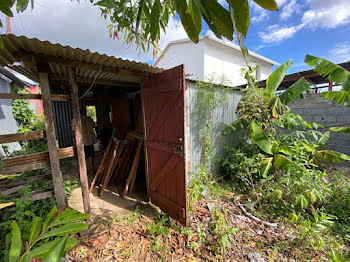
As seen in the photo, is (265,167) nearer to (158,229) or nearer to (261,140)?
(261,140)

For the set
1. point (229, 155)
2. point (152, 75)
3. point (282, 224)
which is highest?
point (152, 75)

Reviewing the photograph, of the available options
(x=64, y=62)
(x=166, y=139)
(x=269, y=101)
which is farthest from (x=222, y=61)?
(x=64, y=62)

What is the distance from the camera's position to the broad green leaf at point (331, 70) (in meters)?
3.31

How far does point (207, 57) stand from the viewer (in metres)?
8.69

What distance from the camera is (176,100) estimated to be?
2.54m

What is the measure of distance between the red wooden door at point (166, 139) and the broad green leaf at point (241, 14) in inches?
70.1

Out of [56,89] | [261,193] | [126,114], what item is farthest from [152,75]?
[56,89]

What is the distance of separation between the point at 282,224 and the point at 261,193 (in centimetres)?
79

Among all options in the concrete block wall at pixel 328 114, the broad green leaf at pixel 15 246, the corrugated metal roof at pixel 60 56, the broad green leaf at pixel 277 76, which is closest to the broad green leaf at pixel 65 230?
the broad green leaf at pixel 15 246

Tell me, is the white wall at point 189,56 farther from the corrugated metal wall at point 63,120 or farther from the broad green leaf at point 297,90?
the corrugated metal wall at point 63,120

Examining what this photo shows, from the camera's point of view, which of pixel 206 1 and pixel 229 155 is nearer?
pixel 206 1

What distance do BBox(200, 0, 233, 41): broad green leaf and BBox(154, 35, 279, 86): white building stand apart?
24.9 ft

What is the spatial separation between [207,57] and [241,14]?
916cm

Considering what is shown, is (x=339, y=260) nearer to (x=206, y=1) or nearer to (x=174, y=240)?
(x=174, y=240)
